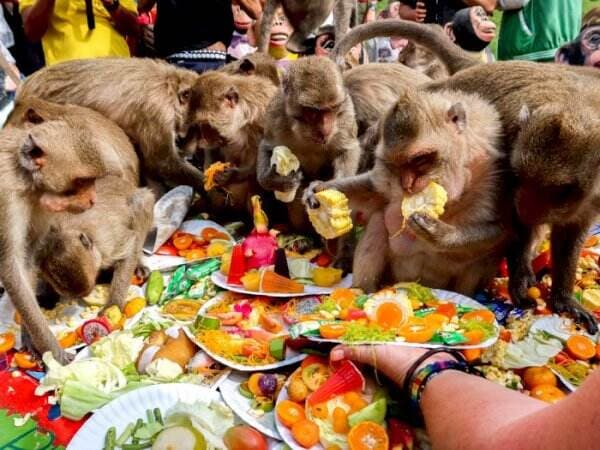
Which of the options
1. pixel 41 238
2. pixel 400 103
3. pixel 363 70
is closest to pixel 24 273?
pixel 41 238

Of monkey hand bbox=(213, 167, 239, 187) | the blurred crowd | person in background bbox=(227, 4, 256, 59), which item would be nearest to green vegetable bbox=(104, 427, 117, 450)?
monkey hand bbox=(213, 167, 239, 187)

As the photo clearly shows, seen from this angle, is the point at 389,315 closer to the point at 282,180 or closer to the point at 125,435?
the point at 125,435

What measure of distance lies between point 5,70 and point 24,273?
308 cm

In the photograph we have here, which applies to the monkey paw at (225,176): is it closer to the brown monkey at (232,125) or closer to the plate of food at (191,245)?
the brown monkey at (232,125)

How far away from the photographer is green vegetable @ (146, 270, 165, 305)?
403 centimetres

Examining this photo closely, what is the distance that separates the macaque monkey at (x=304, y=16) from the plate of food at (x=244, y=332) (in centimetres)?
439

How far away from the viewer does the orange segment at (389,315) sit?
2.83 meters

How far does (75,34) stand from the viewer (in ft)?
20.4

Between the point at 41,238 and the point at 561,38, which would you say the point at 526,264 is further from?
the point at 561,38

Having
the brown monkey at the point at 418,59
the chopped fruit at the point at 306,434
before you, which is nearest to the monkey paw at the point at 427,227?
the chopped fruit at the point at 306,434

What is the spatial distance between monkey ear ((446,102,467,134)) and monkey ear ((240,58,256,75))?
323 centimetres

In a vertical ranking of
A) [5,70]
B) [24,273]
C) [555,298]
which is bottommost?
[555,298]

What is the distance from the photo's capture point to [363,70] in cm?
500

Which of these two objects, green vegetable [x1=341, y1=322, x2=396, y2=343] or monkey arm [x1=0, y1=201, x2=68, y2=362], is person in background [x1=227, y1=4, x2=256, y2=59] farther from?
green vegetable [x1=341, y1=322, x2=396, y2=343]
